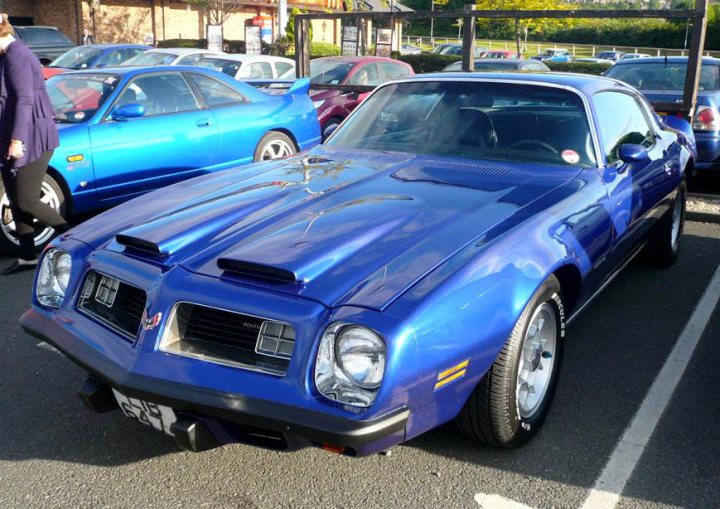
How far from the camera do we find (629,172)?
431cm

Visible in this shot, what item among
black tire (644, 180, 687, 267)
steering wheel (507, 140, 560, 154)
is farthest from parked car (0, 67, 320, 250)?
black tire (644, 180, 687, 267)

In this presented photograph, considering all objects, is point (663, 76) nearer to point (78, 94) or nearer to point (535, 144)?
point (535, 144)

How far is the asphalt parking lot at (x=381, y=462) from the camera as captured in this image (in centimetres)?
283

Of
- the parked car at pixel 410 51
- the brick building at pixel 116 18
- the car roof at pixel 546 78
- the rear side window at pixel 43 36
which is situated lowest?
the parked car at pixel 410 51

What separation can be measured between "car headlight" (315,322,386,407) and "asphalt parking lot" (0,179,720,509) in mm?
581

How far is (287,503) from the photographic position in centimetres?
279

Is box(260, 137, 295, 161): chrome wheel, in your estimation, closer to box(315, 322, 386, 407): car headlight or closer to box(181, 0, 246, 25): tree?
box(315, 322, 386, 407): car headlight

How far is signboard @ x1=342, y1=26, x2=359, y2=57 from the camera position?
1434cm

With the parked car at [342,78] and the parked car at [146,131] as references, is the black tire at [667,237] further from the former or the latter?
the parked car at [342,78]

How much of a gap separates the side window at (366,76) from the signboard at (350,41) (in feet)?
6.00

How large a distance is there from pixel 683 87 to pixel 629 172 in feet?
17.4

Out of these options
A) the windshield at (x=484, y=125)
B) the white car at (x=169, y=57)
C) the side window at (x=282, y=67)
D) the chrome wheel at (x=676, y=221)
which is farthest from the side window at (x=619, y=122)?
the side window at (x=282, y=67)

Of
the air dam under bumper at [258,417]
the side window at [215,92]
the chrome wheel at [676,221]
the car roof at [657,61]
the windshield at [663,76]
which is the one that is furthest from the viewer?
the car roof at [657,61]

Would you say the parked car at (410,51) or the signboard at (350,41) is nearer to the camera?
the signboard at (350,41)
